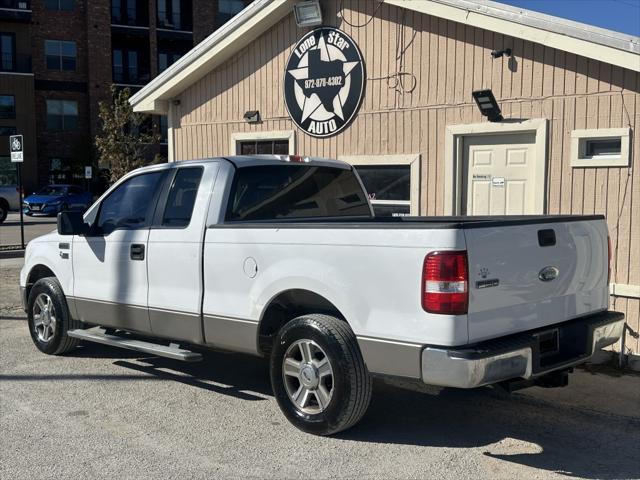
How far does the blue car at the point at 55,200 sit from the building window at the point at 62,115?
24.3ft

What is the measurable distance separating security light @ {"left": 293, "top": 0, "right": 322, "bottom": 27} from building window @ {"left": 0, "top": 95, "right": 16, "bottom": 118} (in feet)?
101

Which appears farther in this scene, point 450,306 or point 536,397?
point 536,397

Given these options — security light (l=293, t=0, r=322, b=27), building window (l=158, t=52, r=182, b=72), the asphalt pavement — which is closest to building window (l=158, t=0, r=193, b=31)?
building window (l=158, t=52, r=182, b=72)

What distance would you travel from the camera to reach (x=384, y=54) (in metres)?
8.54

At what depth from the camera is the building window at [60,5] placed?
120ft

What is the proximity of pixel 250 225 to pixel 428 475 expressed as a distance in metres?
2.09

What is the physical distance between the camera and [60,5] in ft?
121

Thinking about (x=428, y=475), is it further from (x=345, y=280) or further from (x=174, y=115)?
(x=174, y=115)

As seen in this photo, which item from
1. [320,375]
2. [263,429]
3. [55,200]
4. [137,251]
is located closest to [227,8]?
[55,200]

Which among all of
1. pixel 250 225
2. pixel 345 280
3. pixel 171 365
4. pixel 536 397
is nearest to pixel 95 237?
pixel 171 365

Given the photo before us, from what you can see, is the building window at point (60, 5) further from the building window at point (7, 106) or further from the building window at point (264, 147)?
the building window at point (264, 147)

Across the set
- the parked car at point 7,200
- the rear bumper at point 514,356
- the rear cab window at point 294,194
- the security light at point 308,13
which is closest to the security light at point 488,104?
the rear cab window at point 294,194

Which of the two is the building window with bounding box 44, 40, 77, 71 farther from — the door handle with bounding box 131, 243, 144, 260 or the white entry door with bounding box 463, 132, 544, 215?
the door handle with bounding box 131, 243, 144, 260

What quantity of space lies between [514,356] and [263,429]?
Result: 1.85 metres
